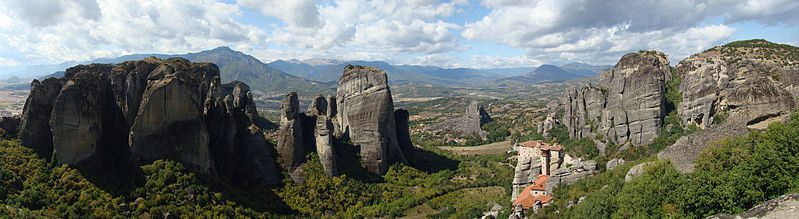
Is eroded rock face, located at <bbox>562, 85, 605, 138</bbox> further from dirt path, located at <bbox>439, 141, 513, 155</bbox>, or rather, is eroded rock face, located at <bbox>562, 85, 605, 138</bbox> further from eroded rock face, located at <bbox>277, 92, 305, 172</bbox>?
eroded rock face, located at <bbox>277, 92, 305, 172</bbox>

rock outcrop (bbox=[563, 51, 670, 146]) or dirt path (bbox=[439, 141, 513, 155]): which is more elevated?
rock outcrop (bbox=[563, 51, 670, 146])

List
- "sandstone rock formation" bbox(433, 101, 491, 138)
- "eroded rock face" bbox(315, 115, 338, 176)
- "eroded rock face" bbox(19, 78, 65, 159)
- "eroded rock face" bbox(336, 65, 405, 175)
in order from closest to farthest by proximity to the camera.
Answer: "eroded rock face" bbox(19, 78, 65, 159), "eroded rock face" bbox(315, 115, 338, 176), "eroded rock face" bbox(336, 65, 405, 175), "sandstone rock formation" bbox(433, 101, 491, 138)

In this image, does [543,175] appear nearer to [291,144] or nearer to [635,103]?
[291,144]

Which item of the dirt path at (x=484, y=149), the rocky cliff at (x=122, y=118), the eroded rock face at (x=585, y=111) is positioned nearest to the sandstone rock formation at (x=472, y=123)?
the dirt path at (x=484, y=149)

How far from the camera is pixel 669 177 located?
1967cm

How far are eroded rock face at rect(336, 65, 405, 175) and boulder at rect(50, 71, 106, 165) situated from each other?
24689mm

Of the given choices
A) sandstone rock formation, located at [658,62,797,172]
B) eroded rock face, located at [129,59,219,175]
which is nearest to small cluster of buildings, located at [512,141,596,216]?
sandstone rock formation, located at [658,62,797,172]

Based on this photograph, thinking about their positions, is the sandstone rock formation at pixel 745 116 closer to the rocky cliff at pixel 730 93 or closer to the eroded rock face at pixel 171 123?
the rocky cliff at pixel 730 93

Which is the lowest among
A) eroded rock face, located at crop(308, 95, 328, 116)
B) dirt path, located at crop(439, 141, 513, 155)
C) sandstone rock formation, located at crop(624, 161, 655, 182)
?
dirt path, located at crop(439, 141, 513, 155)

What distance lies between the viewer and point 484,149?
82625 millimetres

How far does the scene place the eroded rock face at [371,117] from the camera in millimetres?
52750

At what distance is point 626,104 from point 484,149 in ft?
102

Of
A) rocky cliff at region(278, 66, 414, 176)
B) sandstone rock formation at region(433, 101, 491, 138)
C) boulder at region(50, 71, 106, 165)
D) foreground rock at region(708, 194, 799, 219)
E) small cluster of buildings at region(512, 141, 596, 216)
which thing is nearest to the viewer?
foreground rock at region(708, 194, 799, 219)

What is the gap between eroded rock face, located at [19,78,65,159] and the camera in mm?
35344
